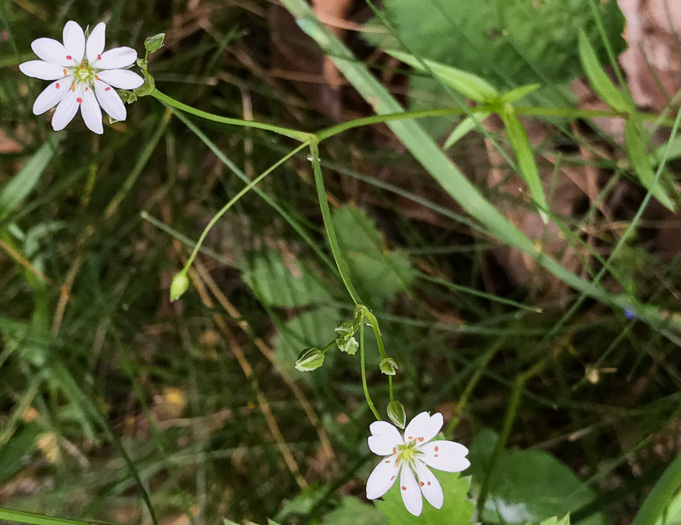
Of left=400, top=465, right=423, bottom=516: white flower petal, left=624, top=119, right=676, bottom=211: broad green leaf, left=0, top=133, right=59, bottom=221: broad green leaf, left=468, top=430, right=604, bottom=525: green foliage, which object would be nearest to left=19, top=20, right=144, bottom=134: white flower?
left=0, top=133, right=59, bottom=221: broad green leaf

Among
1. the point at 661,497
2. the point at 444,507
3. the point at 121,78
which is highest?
the point at 121,78

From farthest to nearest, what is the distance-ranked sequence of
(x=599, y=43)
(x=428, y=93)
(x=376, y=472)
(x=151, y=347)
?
(x=151, y=347) < (x=428, y=93) < (x=599, y=43) < (x=376, y=472)

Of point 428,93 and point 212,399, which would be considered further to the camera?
point 212,399

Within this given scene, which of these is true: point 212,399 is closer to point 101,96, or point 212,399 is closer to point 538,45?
point 101,96

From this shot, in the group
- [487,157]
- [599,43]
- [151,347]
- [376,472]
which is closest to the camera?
[376,472]

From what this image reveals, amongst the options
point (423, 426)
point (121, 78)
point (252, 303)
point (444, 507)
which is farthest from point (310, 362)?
point (252, 303)

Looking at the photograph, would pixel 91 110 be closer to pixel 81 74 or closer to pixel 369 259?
pixel 81 74

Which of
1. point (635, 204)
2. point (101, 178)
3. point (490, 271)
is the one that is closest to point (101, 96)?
point (101, 178)
